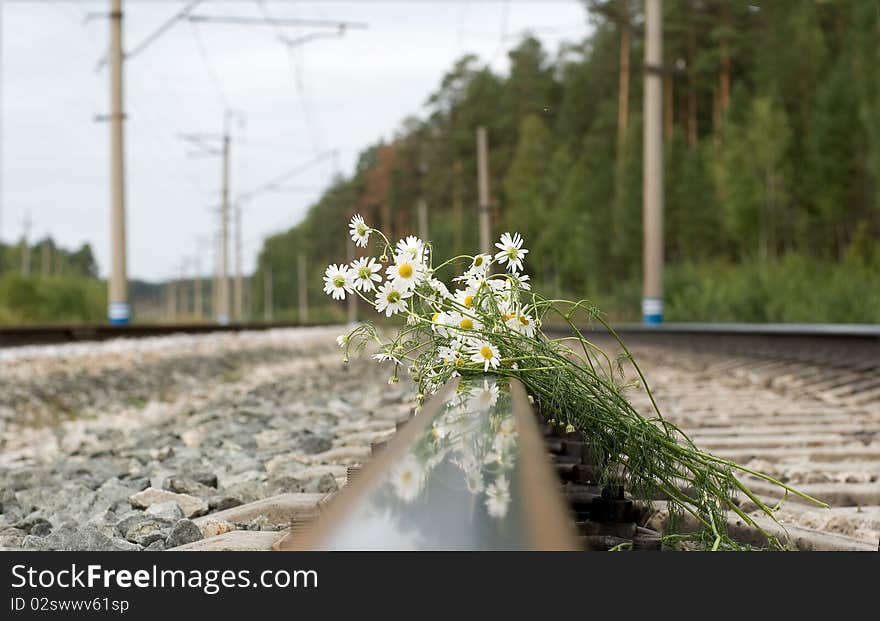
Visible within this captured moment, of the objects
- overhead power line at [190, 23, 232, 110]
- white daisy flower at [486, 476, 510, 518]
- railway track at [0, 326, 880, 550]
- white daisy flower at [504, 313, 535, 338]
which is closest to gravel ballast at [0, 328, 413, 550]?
railway track at [0, 326, 880, 550]

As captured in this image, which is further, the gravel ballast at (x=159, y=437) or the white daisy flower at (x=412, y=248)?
the gravel ballast at (x=159, y=437)

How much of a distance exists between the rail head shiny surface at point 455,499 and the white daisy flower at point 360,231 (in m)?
0.50

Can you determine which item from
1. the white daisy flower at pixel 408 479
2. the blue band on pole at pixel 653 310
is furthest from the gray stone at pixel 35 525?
the blue band on pole at pixel 653 310

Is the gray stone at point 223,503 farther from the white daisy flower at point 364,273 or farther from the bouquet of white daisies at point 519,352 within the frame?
the white daisy flower at point 364,273

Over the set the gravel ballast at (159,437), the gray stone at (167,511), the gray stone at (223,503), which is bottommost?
the gravel ballast at (159,437)

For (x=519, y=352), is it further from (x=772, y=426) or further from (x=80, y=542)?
(x=772, y=426)

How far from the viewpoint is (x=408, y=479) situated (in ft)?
2.77

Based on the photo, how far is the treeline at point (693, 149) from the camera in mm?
24828

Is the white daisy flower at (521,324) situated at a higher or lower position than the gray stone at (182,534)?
higher

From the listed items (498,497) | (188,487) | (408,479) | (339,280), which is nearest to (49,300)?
(188,487)

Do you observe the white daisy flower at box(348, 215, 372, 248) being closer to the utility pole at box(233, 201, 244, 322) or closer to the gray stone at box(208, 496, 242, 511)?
the gray stone at box(208, 496, 242, 511)

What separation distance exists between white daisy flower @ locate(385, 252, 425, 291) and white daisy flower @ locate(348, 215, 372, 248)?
6cm
